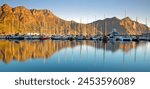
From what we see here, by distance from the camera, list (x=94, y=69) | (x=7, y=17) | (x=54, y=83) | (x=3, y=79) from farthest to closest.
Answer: (x=7, y=17)
(x=94, y=69)
(x=3, y=79)
(x=54, y=83)

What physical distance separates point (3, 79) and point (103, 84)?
3819 millimetres

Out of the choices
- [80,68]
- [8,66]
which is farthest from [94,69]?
[8,66]

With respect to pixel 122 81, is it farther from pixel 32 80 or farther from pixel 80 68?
pixel 80 68

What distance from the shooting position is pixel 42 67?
17750 millimetres

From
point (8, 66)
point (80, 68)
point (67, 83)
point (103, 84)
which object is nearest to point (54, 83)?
point (67, 83)

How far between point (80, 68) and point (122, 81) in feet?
21.1

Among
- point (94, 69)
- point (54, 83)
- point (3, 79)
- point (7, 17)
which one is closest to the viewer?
point (54, 83)

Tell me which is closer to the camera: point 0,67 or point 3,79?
point 3,79

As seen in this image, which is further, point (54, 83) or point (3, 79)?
point (3, 79)

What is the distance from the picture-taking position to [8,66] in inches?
706

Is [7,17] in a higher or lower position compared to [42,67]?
higher

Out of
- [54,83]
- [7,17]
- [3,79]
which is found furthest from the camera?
[7,17]

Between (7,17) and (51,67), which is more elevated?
(7,17)

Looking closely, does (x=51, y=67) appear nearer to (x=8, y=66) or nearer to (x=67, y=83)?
(x=8, y=66)
